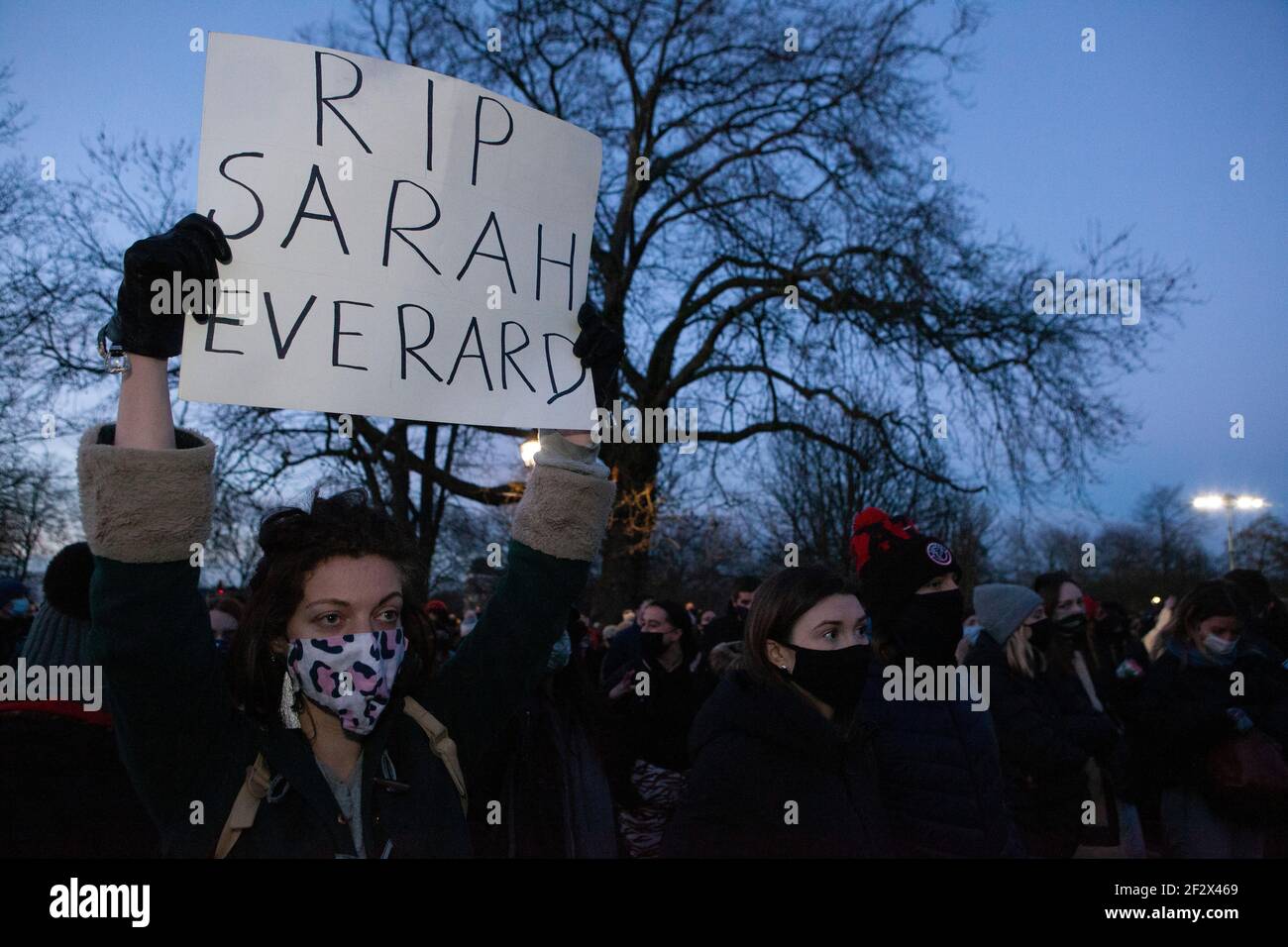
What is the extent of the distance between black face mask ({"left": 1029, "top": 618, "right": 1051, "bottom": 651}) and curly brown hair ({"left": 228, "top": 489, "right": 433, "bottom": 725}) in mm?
3269

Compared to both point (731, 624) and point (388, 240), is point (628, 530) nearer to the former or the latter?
point (731, 624)

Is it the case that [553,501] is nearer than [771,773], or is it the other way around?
[553,501]

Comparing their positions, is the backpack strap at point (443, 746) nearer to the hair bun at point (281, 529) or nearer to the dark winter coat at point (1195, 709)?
the hair bun at point (281, 529)

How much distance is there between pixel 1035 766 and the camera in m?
4.01

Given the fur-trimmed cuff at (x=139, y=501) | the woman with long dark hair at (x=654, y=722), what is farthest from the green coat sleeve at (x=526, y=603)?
the woman with long dark hair at (x=654, y=722)

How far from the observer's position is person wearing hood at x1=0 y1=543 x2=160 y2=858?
2531mm

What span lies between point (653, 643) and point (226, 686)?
4.05 metres

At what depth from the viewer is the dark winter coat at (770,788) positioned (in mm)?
2379

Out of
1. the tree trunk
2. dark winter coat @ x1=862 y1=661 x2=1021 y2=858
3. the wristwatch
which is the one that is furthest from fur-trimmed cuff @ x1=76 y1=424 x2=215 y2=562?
the tree trunk
